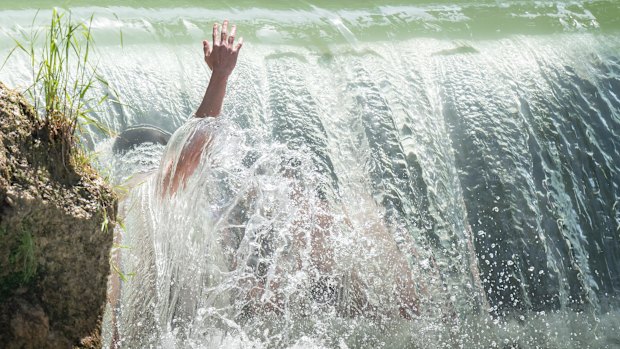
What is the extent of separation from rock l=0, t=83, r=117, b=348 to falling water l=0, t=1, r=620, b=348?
0.51m

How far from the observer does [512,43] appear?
17.8 ft

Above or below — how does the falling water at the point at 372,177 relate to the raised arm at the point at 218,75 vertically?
below

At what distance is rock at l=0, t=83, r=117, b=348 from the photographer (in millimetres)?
2305

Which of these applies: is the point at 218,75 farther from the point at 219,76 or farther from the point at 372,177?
the point at 372,177

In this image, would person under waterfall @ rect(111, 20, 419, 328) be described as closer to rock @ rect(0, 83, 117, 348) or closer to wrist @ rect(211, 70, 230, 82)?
wrist @ rect(211, 70, 230, 82)

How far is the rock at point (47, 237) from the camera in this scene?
7.56 ft

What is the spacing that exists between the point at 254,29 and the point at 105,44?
1005 mm

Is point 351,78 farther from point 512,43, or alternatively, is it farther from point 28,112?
point 28,112

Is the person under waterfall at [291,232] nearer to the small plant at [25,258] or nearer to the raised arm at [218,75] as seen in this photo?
the raised arm at [218,75]

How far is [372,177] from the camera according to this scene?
174 inches

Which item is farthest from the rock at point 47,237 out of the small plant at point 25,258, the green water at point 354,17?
the green water at point 354,17

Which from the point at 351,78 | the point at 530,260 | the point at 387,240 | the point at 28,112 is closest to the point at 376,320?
the point at 387,240

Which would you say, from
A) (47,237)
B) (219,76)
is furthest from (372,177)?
(47,237)

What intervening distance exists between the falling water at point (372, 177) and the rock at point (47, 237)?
51cm
